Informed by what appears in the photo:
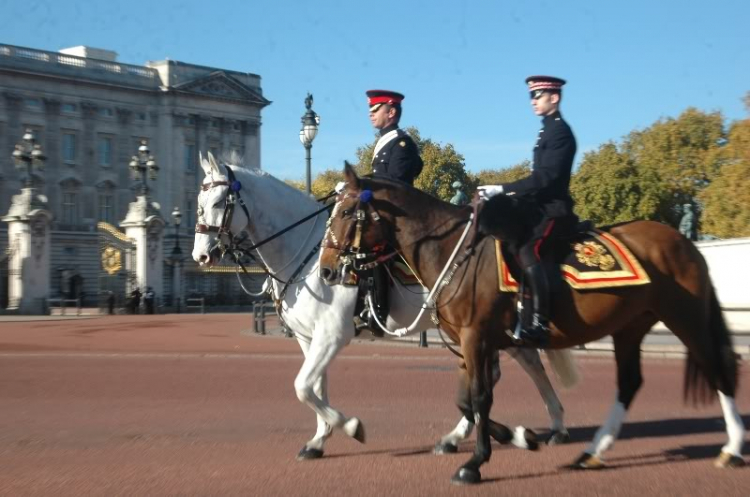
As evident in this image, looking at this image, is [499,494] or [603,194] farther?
[603,194]

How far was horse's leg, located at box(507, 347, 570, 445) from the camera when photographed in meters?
9.33

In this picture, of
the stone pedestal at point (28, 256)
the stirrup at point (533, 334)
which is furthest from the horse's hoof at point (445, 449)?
the stone pedestal at point (28, 256)

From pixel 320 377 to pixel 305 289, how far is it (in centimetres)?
80

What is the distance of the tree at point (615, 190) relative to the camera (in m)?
71.4

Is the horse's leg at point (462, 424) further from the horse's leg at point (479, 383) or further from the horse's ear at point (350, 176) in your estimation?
the horse's ear at point (350, 176)

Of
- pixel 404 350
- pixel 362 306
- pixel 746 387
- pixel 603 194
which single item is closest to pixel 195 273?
pixel 603 194

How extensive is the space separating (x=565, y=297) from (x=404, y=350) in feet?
50.4

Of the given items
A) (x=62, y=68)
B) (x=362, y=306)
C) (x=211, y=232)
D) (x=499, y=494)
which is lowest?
(x=499, y=494)

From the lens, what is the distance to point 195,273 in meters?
59.0

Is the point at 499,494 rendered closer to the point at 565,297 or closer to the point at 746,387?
the point at 565,297

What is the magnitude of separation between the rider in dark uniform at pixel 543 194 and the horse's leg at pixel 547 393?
155cm

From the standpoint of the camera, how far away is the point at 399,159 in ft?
30.9

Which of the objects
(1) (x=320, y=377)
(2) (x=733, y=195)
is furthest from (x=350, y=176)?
(2) (x=733, y=195)

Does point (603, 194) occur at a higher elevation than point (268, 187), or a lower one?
Result: higher
